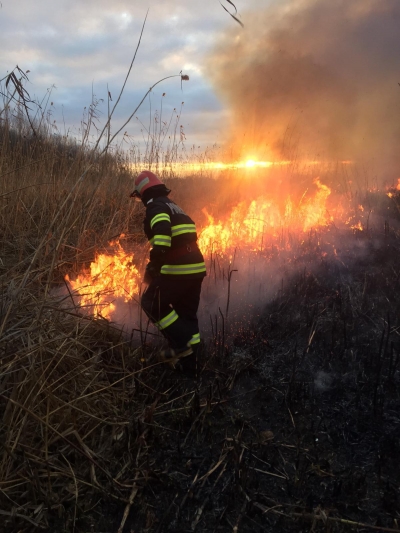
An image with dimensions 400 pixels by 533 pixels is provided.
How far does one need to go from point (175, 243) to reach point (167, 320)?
0.71 meters

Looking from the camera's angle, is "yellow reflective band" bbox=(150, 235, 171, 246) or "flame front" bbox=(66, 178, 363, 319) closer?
"yellow reflective band" bbox=(150, 235, 171, 246)

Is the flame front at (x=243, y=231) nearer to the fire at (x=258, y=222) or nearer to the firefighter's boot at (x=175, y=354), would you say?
the fire at (x=258, y=222)

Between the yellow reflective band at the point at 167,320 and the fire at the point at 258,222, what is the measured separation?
5.86ft

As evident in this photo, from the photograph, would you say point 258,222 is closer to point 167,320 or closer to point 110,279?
point 110,279

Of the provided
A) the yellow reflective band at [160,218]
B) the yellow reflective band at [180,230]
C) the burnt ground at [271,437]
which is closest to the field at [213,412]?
the burnt ground at [271,437]

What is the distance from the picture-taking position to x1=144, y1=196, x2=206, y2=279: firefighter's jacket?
10.7ft

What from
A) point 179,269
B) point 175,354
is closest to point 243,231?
point 179,269

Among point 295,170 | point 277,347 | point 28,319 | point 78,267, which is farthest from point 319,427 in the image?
point 295,170

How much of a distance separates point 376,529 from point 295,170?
7397mm

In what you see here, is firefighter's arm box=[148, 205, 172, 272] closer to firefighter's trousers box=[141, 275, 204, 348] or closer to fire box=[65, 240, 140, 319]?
firefighter's trousers box=[141, 275, 204, 348]

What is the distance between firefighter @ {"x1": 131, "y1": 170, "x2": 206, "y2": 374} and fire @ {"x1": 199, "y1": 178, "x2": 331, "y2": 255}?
1.56 meters

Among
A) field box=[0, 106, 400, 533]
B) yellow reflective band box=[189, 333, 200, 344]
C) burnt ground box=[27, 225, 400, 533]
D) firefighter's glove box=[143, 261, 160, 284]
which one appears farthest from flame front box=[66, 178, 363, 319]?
burnt ground box=[27, 225, 400, 533]

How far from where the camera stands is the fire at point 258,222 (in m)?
5.28

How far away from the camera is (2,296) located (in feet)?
7.14
